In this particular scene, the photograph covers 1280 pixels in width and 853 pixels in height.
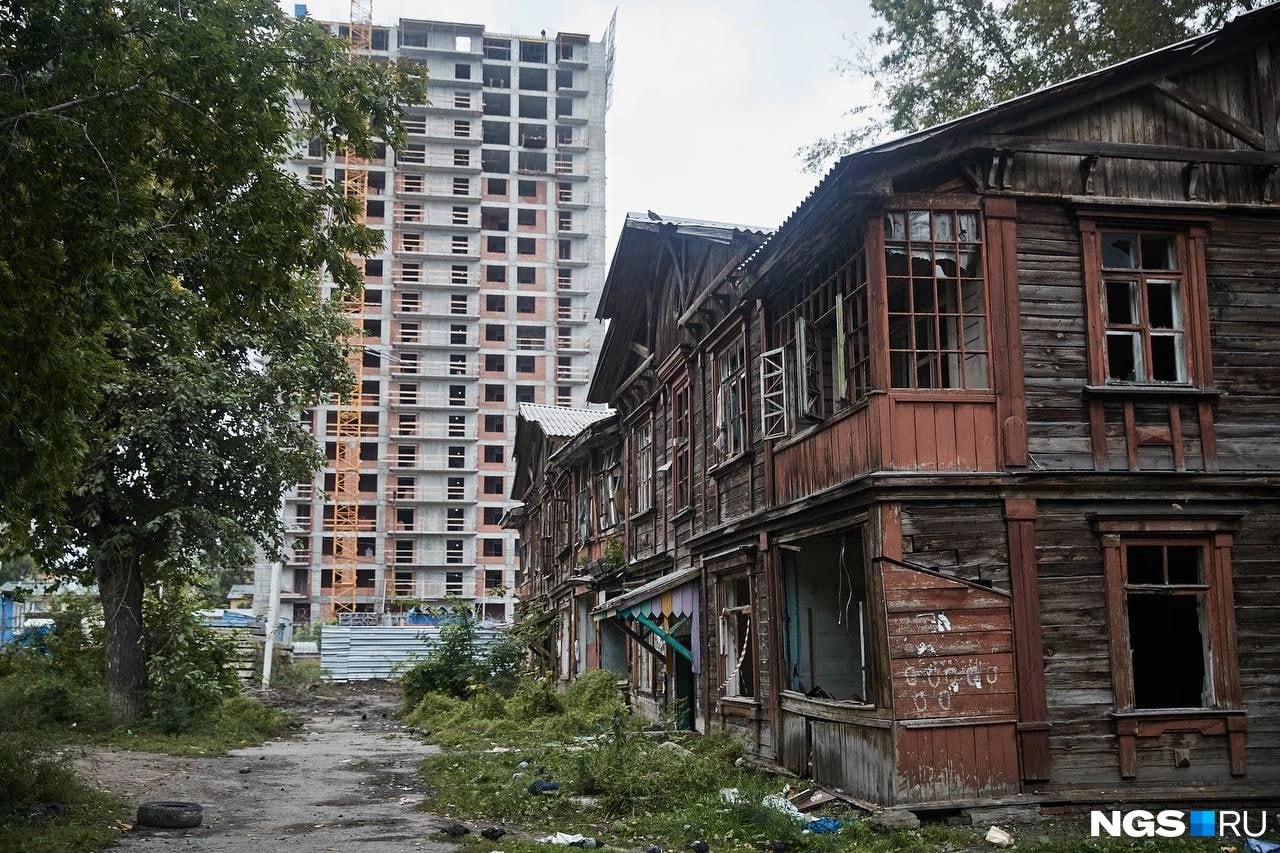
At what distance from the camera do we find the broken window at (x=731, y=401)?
53.9 ft

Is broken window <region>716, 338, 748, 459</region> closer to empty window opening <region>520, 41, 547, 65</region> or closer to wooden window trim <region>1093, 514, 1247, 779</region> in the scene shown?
wooden window trim <region>1093, 514, 1247, 779</region>

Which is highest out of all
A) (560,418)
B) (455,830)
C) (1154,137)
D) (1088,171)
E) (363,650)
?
(560,418)

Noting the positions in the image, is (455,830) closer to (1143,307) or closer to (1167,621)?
(1167,621)

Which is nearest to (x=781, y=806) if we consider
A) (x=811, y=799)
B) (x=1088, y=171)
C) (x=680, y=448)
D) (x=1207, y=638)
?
(x=811, y=799)

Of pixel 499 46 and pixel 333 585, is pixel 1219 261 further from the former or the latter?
pixel 499 46

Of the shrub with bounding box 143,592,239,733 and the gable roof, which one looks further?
the shrub with bounding box 143,592,239,733

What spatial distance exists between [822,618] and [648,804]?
11.8 ft

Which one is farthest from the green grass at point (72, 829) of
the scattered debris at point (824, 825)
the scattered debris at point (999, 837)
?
the scattered debris at point (999, 837)

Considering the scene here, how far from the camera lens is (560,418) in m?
35.7

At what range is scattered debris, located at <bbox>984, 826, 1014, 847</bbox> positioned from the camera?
1020 centimetres

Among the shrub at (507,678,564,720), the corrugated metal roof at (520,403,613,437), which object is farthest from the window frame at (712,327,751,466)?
the corrugated metal roof at (520,403,613,437)

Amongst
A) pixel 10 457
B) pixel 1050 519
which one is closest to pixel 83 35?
pixel 10 457

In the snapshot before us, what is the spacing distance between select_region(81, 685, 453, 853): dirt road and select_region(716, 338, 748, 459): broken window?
6335 mm

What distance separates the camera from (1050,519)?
11.6 m
